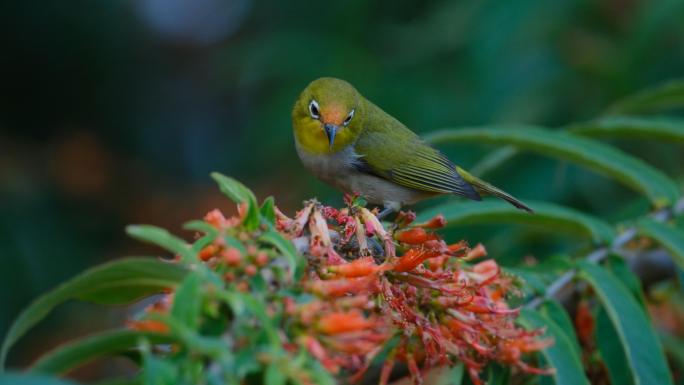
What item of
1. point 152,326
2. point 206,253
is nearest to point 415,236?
point 206,253

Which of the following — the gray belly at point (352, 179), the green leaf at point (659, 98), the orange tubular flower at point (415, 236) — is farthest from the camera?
the gray belly at point (352, 179)

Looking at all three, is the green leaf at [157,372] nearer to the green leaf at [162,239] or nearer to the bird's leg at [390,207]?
the green leaf at [162,239]

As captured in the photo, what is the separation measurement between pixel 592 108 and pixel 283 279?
444cm

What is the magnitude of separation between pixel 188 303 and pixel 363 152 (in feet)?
11.3

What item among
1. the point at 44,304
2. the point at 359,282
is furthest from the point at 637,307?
the point at 44,304

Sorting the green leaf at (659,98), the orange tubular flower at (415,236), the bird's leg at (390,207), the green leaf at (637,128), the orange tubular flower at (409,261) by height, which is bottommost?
the orange tubular flower at (409,261)

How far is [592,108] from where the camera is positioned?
554cm

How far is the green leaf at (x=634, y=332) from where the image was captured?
93.7 inches

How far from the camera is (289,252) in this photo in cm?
158

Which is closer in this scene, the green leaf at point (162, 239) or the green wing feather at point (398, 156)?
the green leaf at point (162, 239)

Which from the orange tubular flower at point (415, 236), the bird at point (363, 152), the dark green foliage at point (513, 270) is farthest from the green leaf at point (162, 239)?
the bird at point (363, 152)

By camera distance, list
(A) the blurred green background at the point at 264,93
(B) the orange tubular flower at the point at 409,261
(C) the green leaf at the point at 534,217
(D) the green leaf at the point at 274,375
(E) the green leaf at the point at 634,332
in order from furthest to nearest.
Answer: (A) the blurred green background at the point at 264,93
(C) the green leaf at the point at 534,217
(E) the green leaf at the point at 634,332
(B) the orange tubular flower at the point at 409,261
(D) the green leaf at the point at 274,375

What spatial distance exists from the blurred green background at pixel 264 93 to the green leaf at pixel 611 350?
1.08 m

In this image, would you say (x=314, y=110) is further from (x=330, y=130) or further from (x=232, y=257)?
(x=232, y=257)
